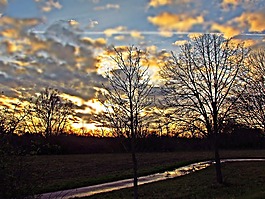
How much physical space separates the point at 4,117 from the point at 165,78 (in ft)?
41.8

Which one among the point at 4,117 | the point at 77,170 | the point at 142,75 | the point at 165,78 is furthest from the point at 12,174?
the point at 77,170

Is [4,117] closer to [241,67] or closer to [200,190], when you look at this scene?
[200,190]

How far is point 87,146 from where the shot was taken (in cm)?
5866

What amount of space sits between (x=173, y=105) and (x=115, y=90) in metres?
6.59

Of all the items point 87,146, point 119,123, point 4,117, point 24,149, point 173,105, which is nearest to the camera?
point 24,149

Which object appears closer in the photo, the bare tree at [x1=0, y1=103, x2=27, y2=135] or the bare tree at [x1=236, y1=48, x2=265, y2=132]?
the bare tree at [x1=0, y1=103, x2=27, y2=135]

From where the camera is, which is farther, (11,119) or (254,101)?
(254,101)

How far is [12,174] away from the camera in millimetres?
6742

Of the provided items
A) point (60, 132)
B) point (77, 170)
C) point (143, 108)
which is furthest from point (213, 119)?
point (60, 132)

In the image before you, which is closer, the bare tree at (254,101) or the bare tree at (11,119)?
the bare tree at (11,119)

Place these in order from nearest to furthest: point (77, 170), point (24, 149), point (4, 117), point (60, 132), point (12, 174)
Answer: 1. point (12, 174)
2. point (24, 149)
3. point (4, 117)
4. point (77, 170)
5. point (60, 132)

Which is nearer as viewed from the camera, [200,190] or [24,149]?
[24,149]

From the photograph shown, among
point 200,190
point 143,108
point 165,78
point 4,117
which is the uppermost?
point 165,78

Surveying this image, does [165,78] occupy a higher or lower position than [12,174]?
higher
